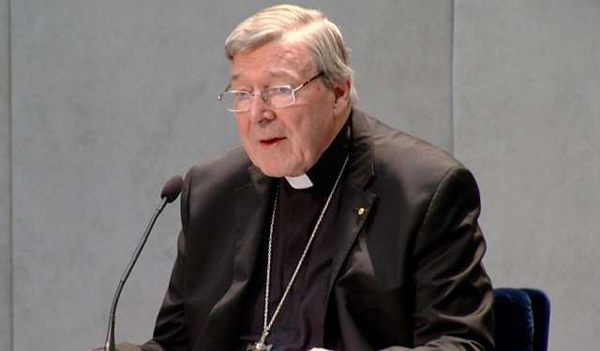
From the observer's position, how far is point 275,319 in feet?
9.49

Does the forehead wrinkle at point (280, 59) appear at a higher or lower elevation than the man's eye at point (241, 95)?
higher

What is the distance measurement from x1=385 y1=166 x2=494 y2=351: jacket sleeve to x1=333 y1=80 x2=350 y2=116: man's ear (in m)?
0.33

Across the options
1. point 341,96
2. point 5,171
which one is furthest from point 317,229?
point 5,171

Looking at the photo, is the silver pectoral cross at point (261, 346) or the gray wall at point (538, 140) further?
the gray wall at point (538, 140)

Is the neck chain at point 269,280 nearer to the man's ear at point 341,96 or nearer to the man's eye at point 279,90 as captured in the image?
the man's ear at point 341,96

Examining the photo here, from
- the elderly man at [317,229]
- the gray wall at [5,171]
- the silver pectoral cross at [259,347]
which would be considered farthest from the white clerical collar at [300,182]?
the gray wall at [5,171]

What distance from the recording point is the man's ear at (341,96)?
2914 mm

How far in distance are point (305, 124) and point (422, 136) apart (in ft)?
5.01

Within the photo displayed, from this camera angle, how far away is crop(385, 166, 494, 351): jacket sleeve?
2643 millimetres

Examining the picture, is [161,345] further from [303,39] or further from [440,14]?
[440,14]

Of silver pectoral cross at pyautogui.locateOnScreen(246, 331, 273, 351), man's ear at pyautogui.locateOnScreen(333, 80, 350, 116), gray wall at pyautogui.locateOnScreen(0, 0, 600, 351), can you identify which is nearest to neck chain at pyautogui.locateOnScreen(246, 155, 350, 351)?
silver pectoral cross at pyautogui.locateOnScreen(246, 331, 273, 351)

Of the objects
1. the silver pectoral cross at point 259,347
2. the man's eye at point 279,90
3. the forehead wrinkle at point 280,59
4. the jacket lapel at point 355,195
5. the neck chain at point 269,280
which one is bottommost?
the silver pectoral cross at point 259,347

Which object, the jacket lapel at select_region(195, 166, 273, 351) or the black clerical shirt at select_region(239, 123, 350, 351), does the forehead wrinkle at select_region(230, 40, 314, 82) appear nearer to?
the black clerical shirt at select_region(239, 123, 350, 351)

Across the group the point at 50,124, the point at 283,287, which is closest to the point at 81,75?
the point at 50,124
